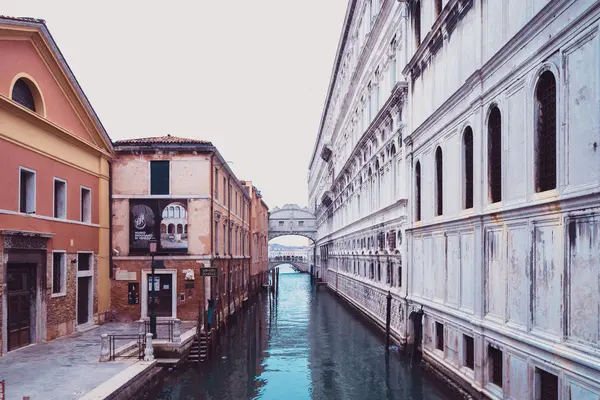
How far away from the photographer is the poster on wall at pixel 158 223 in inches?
881

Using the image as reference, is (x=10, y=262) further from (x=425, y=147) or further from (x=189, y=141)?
(x=425, y=147)

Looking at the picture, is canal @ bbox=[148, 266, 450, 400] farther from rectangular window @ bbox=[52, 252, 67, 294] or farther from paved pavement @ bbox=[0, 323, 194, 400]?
rectangular window @ bbox=[52, 252, 67, 294]

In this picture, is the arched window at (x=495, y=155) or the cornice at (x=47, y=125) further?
the cornice at (x=47, y=125)

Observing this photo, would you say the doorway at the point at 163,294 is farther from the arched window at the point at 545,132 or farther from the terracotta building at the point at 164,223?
the arched window at the point at 545,132

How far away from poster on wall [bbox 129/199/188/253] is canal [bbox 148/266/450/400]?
5026mm

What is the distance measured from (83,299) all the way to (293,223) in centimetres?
6316

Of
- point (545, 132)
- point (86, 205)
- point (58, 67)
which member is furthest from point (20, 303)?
point (545, 132)

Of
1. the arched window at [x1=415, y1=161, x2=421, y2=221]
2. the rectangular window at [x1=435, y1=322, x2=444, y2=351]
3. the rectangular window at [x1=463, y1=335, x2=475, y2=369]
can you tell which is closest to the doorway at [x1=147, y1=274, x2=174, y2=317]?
the arched window at [x1=415, y1=161, x2=421, y2=221]

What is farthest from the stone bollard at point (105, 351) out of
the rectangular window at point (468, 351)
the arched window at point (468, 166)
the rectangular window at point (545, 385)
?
the rectangular window at point (545, 385)

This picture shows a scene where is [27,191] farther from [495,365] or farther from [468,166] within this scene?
[495,365]

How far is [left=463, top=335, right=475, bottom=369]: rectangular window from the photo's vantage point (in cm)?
1259

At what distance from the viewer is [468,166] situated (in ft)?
43.0

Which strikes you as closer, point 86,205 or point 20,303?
point 20,303

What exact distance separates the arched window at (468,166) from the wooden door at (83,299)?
566 inches
